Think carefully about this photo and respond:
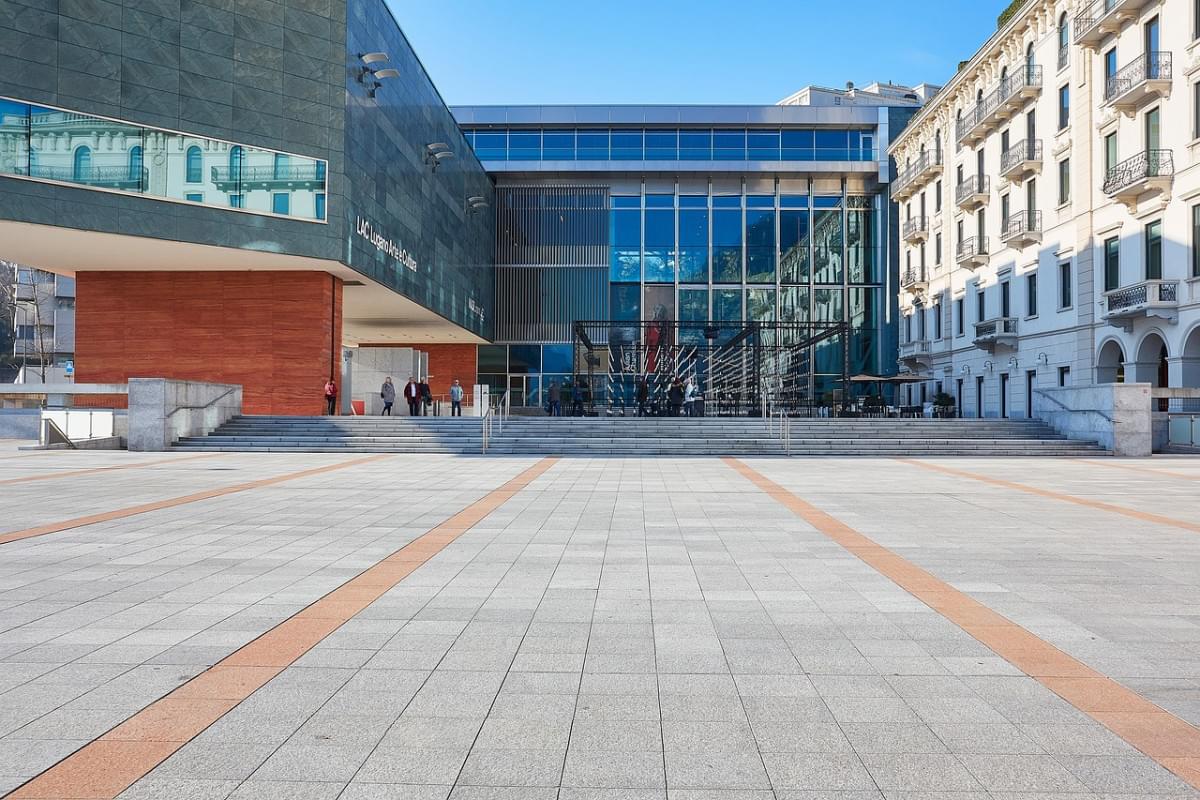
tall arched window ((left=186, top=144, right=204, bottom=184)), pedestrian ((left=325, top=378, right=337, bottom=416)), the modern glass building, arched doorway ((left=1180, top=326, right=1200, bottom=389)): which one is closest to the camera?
tall arched window ((left=186, top=144, right=204, bottom=184))

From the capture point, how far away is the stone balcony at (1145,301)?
85.9 ft

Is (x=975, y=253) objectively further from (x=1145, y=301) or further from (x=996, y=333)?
(x=1145, y=301)

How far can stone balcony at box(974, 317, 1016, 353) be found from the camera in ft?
121

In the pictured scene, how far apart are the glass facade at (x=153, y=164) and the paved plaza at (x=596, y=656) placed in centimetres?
1673

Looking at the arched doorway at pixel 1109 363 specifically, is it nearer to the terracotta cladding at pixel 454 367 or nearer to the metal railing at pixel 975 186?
the metal railing at pixel 975 186

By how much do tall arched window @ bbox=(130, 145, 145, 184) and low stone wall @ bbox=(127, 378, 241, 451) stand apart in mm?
6264

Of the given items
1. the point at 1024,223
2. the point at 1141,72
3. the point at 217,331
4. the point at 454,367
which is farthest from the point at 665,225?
the point at 217,331

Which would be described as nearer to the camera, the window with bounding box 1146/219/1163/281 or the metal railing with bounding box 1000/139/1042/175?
the window with bounding box 1146/219/1163/281

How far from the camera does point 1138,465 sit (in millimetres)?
19328

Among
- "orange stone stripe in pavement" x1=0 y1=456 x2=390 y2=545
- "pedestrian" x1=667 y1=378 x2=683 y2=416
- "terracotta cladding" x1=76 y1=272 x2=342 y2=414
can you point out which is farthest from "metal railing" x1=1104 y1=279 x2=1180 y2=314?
"terracotta cladding" x1=76 y1=272 x2=342 y2=414

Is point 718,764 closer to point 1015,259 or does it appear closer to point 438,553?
point 438,553

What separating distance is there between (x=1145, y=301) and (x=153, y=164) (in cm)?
3128

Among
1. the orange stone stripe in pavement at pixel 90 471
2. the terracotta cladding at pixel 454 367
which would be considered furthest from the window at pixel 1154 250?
the terracotta cladding at pixel 454 367

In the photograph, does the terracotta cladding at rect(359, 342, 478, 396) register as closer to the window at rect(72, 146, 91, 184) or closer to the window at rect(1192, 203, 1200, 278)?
the window at rect(72, 146, 91, 184)
